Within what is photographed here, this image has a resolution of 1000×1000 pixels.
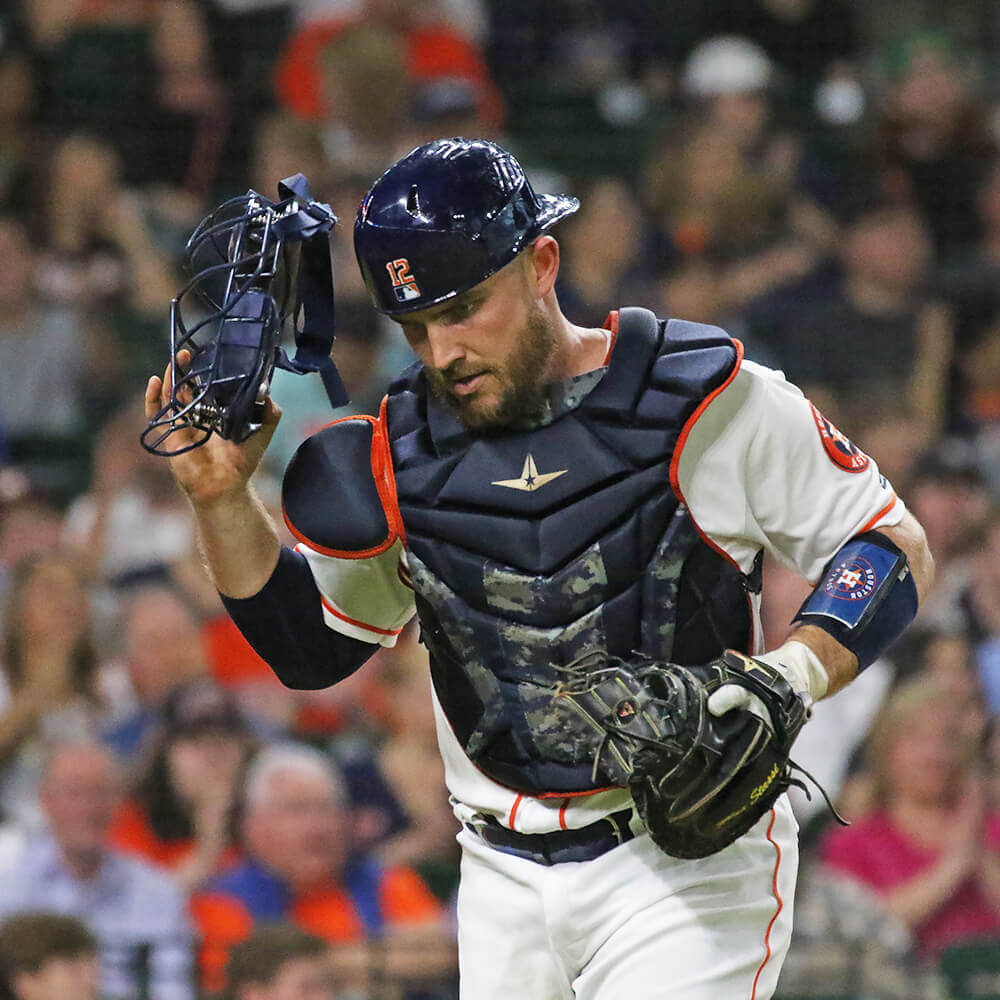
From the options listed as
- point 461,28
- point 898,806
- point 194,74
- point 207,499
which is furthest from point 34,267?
point 207,499

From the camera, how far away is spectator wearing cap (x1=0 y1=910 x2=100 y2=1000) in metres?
4.32

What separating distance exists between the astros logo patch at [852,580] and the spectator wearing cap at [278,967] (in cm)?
214

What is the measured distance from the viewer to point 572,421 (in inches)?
105

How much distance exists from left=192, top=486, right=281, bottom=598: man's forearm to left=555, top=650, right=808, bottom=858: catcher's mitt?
1.85 ft

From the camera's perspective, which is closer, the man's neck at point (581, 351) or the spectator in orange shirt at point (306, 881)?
the man's neck at point (581, 351)

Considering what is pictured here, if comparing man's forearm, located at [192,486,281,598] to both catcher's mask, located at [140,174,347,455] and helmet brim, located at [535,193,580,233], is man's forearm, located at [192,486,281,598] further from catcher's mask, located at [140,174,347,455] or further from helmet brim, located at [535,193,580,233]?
helmet brim, located at [535,193,580,233]

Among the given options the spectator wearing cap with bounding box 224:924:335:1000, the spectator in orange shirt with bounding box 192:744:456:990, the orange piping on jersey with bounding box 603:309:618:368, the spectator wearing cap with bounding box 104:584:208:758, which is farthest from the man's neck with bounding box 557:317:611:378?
the spectator wearing cap with bounding box 104:584:208:758

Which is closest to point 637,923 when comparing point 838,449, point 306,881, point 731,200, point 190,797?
point 838,449

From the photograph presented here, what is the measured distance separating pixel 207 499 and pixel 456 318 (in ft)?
1.56

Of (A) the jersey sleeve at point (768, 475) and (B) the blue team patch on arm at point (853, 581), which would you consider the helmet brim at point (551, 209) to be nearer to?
(A) the jersey sleeve at point (768, 475)

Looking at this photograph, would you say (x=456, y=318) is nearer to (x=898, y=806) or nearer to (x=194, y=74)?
(x=898, y=806)

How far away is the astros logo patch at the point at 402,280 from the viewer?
99.3 inches

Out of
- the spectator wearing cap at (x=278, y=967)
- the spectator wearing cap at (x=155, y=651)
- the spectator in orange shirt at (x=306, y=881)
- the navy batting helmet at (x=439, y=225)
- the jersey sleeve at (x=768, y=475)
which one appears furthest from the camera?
the spectator wearing cap at (x=155, y=651)

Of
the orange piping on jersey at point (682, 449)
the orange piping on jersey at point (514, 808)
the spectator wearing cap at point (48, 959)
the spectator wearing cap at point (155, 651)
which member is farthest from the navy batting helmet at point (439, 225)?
the spectator wearing cap at point (155, 651)
